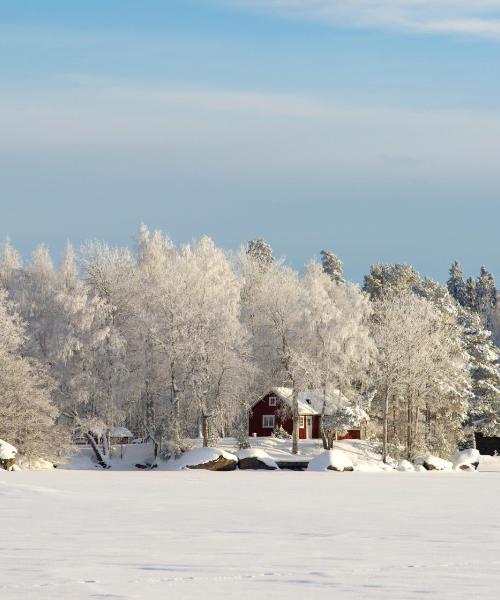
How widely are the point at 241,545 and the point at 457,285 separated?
484 feet

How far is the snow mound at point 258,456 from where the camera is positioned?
64688 millimetres

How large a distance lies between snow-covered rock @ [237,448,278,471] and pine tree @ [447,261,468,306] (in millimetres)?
101249

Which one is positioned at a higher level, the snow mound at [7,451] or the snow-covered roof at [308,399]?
the snow-covered roof at [308,399]

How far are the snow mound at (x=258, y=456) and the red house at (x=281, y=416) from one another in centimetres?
1558

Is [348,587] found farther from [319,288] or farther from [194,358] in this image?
[319,288]

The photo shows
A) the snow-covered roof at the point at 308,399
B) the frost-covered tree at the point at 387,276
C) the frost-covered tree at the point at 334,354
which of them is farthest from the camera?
the frost-covered tree at the point at 387,276

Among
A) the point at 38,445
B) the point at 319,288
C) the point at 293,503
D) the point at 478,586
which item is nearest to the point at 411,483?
the point at 293,503

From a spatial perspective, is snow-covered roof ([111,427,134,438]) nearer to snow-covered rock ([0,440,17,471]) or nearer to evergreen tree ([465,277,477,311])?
snow-covered rock ([0,440,17,471])

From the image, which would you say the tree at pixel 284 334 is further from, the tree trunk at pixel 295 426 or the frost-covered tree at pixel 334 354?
the frost-covered tree at pixel 334 354

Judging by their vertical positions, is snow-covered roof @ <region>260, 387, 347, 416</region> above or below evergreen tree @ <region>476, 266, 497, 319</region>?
below

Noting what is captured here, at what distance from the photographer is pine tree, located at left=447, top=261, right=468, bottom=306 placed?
163038 millimetres

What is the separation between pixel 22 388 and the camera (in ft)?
201

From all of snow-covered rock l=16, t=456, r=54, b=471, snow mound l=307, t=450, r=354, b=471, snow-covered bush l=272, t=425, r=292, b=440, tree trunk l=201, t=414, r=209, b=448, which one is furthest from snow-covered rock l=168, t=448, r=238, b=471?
snow-covered bush l=272, t=425, r=292, b=440

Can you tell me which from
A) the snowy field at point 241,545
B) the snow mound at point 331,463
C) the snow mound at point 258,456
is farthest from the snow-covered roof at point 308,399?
the snowy field at point 241,545
